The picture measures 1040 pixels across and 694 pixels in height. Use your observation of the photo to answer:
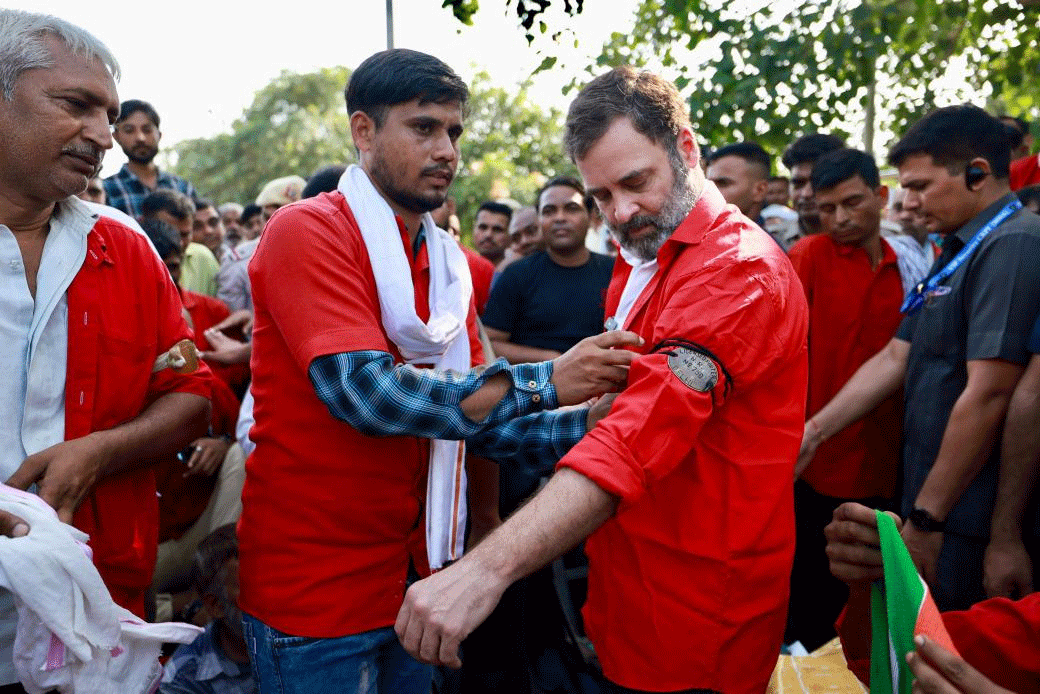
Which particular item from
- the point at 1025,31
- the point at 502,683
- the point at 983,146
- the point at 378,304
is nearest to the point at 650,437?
the point at 378,304

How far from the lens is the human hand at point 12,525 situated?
172cm

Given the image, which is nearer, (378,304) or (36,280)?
(36,280)

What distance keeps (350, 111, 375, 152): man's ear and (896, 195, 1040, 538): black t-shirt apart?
205cm

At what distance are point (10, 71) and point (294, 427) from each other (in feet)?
3.40

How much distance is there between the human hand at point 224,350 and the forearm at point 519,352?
152 cm

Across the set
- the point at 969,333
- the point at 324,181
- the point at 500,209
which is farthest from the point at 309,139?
the point at 969,333

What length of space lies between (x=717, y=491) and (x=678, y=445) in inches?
10.1

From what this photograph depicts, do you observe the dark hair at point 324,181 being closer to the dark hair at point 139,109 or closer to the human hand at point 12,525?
the human hand at point 12,525

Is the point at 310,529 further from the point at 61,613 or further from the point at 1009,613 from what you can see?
the point at 1009,613

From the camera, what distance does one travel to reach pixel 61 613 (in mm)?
1728

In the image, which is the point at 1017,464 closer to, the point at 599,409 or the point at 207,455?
the point at 599,409

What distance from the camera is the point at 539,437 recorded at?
2270 mm

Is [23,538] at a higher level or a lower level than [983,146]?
lower

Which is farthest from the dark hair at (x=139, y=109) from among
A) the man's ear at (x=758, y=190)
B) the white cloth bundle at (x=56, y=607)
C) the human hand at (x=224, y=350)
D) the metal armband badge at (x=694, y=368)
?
the metal armband badge at (x=694, y=368)
